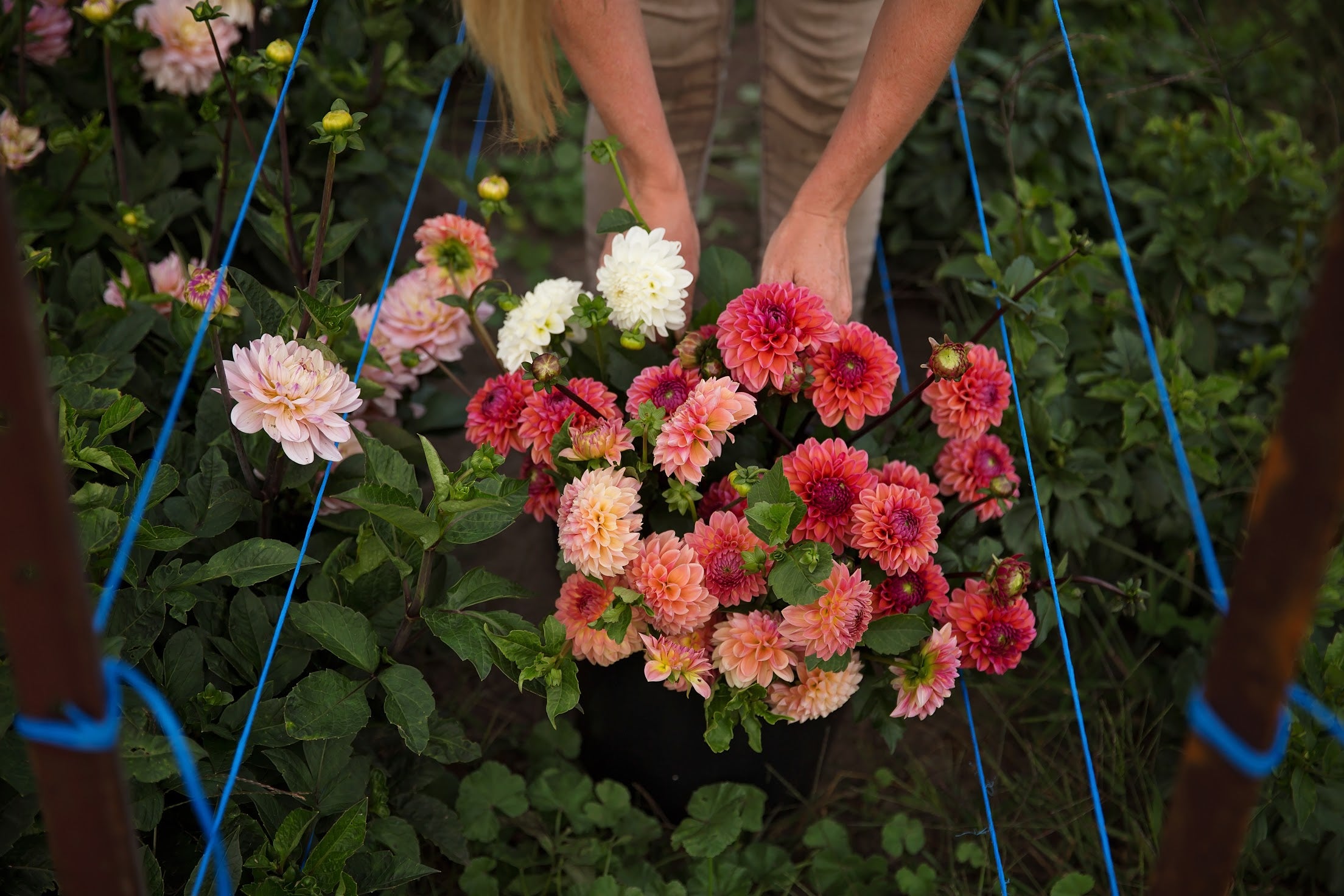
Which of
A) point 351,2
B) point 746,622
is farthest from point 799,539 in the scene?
point 351,2

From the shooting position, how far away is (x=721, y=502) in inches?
44.4

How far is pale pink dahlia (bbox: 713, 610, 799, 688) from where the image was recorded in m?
1.03

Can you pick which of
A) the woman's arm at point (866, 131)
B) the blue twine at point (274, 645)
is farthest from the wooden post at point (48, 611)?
the woman's arm at point (866, 131)

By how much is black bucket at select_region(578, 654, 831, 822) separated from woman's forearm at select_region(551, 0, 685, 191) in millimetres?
581

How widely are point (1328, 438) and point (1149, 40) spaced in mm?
1999

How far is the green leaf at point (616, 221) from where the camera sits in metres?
1.13

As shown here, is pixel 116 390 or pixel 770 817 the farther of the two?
pixel 770 817

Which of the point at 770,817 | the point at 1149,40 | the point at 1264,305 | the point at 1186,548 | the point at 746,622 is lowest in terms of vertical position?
the point at 770,817

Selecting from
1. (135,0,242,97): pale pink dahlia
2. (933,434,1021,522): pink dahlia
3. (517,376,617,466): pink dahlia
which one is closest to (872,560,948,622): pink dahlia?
(933,434,1021,522): pink dahlia

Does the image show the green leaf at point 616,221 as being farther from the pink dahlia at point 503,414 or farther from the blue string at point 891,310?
the blue string at point 891,310

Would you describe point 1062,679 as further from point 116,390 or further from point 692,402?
point 116,390

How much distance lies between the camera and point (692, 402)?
3.29ft

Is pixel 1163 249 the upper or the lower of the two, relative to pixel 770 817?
upper

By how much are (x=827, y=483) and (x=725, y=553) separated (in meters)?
0.12
